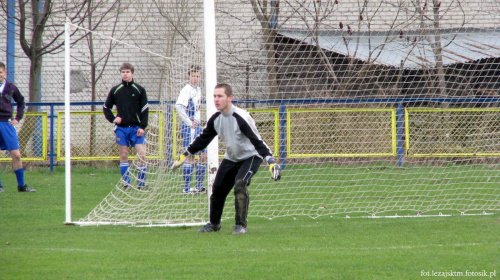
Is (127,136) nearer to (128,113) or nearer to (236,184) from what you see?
(128,113)

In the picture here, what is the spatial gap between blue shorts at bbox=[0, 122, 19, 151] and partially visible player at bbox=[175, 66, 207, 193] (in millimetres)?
3179

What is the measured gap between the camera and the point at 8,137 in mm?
10141

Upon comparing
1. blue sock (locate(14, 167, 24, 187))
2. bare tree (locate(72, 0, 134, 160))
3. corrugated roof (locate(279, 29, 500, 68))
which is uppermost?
bare tree (locate(72, 0, 134, 160))

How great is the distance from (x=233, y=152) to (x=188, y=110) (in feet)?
7.80

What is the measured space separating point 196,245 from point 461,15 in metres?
5.27

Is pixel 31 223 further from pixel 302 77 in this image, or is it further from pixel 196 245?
pixel 302 77

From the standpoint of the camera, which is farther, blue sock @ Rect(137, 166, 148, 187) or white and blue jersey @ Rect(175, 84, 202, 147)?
blue sock @ Rect(137, 166, 148, 187)

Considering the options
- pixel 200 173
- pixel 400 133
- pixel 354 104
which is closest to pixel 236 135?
pixel 200 173

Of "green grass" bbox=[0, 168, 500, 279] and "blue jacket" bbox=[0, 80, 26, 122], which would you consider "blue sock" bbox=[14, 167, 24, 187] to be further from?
"green grass" bbox=[0, 168, 500, 279]

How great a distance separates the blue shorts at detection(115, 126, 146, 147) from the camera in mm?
10359

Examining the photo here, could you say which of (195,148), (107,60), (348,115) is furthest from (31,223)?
(107,60)

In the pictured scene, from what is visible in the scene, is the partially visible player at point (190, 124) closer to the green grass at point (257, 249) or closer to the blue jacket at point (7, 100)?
the green grass at point (257, 249)

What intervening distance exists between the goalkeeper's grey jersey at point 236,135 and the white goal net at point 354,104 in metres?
→ 1.26

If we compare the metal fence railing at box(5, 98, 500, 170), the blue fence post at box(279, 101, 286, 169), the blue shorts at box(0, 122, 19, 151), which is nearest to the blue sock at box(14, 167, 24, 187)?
the blue shorts at box(0, 122, 19, 151)
